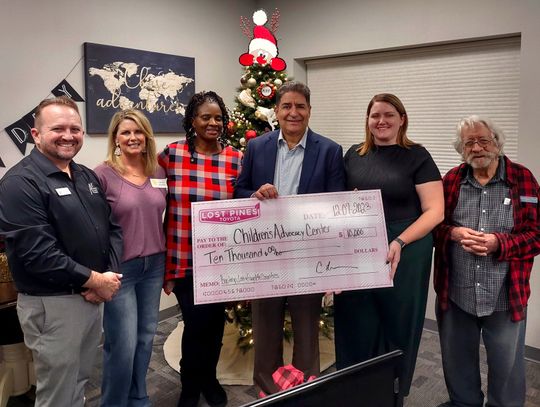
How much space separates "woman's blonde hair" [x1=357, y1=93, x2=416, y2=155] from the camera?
6.62ft

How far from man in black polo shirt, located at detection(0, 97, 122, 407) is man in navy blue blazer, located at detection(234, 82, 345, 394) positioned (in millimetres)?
680

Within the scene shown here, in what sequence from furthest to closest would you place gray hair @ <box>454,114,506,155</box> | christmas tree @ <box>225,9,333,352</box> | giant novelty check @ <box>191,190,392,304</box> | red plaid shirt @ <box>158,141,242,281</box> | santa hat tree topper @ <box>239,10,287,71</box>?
santa hat tree topper @ <box>239,10,287,71</box> → christmas tree @ <box>225,9,333,352</box> → red plaid shirt @ <box>158,141,242,281</box> → gray hair @ <box>454,114,506,155</box> → giant novelty check @ <box>191,190,392,304</box>

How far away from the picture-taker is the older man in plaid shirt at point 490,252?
1982 mm

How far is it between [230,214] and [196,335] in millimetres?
768

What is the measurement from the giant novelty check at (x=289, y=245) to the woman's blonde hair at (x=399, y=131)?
11.7 inches

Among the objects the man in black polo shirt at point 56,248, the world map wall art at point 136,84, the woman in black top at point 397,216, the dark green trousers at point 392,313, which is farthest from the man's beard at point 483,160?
the world map wall art at point 136,84

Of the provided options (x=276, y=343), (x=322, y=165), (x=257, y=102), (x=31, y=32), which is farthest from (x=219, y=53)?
(x=276, y=343)

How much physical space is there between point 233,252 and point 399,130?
0.94 m

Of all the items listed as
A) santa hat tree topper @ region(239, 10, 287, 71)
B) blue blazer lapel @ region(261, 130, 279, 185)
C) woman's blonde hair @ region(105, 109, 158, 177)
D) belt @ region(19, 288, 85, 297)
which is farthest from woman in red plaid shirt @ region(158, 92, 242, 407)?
santa hat tree topper @ region(239, 10, 287, 71)

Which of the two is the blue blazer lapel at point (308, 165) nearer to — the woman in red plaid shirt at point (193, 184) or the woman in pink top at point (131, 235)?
the woman in red plaid shirt at point (193, 184)

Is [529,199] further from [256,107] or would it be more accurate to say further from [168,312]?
[168,312]

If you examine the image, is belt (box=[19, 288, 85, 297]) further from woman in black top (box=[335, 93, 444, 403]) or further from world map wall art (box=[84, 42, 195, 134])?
world map wall art (box=[84, 42, 195, 134])

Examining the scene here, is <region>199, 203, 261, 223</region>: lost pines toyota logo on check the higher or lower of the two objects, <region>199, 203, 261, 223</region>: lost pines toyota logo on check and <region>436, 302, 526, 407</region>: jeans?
the higher

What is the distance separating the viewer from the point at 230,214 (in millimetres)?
1917
